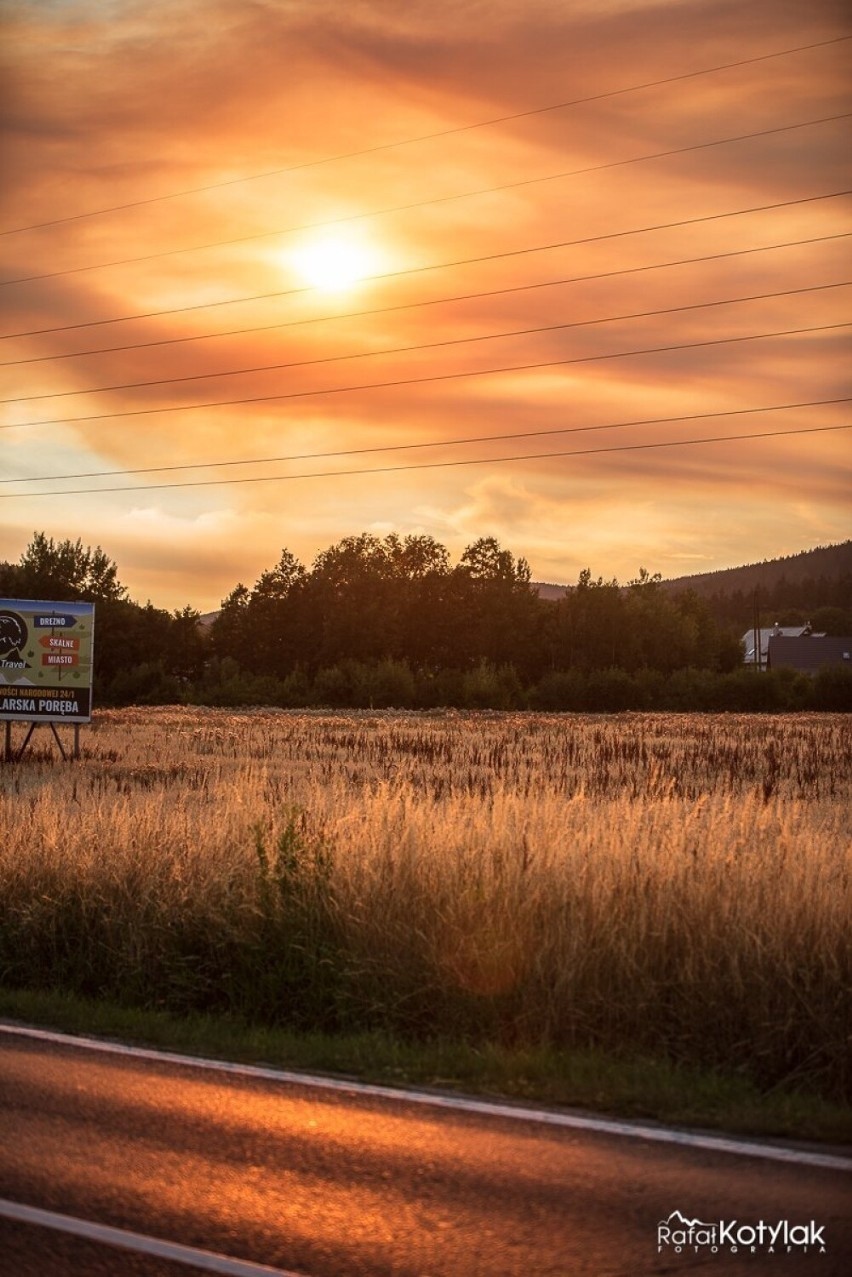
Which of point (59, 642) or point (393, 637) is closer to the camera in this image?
point (59, 642)

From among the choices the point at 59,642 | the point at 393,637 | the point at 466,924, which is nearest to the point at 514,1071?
the point at 466,924

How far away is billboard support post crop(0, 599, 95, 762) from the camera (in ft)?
127

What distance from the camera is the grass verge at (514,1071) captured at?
7.80m

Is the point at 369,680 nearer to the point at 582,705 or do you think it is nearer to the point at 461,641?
the point at 582,705

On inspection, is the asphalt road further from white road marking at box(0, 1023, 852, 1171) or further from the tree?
the tree

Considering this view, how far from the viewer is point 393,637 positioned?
4628 inches

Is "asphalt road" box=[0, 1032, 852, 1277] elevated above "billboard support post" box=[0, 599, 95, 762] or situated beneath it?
situated beneath

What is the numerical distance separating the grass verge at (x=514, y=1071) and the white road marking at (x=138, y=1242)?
9.19ft

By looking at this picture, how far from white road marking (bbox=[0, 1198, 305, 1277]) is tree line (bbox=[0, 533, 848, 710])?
291 ft

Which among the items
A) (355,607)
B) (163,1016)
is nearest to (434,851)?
(163,1016)

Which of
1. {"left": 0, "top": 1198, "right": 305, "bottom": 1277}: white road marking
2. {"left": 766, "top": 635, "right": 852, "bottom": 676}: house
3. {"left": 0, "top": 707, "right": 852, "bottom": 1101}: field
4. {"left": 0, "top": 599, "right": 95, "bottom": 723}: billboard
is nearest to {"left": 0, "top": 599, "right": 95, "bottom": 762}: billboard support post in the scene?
{"left": 0, "top": 599, "right": 95, "bottom": 723}: billboard

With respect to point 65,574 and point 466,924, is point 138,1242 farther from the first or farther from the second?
point 65,574

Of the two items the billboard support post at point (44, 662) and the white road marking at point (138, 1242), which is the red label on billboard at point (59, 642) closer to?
the billboard support post at point (44, 662)

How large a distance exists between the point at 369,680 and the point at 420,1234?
91.0 metres
